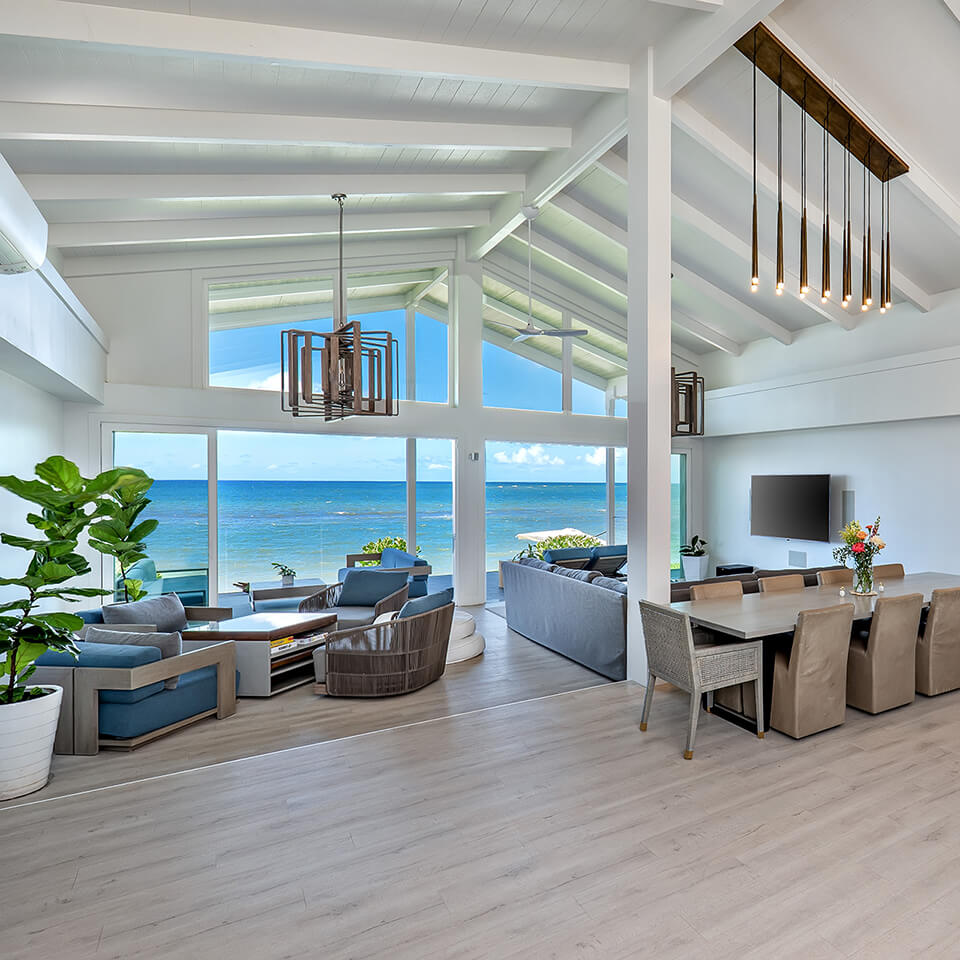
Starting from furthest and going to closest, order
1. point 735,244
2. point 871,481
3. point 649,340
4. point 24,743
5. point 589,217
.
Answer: point 871,481
point 589,217
point 735,244
point 649,340
point 24,743

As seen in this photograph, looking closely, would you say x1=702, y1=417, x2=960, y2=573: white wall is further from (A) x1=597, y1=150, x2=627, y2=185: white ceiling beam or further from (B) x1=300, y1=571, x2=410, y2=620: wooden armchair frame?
(B) x1=300, y1=571, x2=410, y2=620: wooden armchair frame

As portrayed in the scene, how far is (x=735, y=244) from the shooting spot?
255 inches

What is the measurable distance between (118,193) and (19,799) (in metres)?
4.06

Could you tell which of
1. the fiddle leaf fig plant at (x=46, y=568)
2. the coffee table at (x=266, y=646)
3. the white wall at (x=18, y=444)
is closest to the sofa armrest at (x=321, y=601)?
the coffee table at (x=266, y=646)

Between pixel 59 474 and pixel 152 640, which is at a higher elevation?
pixel 59 474

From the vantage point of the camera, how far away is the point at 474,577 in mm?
8195

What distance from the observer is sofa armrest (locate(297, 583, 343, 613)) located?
19.5 ft

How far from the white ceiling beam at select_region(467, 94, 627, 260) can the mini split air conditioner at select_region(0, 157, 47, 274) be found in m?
4.01

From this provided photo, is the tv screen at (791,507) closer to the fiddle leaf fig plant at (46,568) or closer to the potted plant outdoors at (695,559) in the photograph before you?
the potted plant outdoors at (695,559)

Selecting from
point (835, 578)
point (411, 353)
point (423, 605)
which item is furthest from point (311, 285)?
point (835, 578)

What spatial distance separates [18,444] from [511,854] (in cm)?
460

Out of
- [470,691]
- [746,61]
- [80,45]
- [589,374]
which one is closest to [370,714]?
[470,691]

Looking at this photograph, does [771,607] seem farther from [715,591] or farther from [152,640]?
[152,640]

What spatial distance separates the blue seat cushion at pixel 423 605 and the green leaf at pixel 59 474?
7.41 ft
